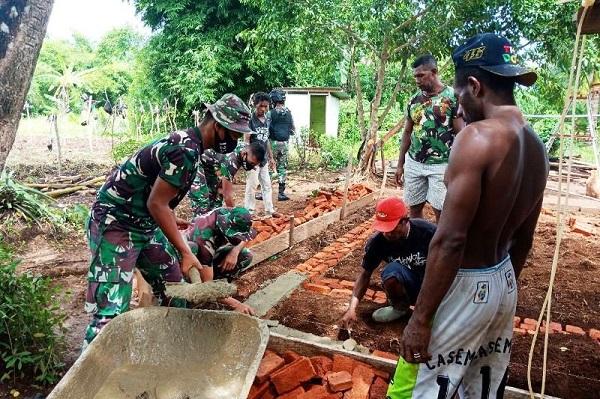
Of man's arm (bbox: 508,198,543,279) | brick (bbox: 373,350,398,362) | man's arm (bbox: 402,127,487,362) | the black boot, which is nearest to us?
man's arm (bbox: 402,127,487,362)

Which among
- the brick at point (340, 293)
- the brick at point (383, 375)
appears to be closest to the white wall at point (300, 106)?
the brick at point (340, 293)

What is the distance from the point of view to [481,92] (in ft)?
5.14

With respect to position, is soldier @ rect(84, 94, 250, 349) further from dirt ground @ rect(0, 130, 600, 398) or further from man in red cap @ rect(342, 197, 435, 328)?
man in red cap @ rect(342, 197, 435, 328)

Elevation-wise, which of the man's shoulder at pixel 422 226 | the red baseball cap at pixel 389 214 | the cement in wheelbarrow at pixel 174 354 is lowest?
the cement in wheelbarrow at pixel 174 354

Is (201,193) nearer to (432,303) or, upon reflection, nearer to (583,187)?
(432,303)

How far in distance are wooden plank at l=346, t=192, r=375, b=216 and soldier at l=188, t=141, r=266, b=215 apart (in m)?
2.61

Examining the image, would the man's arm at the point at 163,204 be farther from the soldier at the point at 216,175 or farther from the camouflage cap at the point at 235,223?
the soldier at the point at 216,175

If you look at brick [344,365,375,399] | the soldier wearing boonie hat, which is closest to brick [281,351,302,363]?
brick [344,365,375,399]

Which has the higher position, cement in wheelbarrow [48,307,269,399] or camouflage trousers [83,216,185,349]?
camouflage trousers [83,216,185,349]

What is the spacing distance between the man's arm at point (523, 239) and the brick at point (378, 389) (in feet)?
3.17

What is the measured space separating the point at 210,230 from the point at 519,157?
231 centimetres

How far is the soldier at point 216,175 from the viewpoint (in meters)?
3.97

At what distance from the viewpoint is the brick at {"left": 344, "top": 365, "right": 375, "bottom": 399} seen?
232 centimetres

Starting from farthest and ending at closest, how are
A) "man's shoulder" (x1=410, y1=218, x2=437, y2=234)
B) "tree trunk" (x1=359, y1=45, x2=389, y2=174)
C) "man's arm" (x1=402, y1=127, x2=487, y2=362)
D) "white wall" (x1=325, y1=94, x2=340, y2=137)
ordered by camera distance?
"white wall" (x1=325, y1=94, x2=340, y2=137)
"tree trunk" (x1=359, y1=45, x2=389, y2=174)
"man's shoulder" (x1=410, y1=218, x2=437, y2=234)
"man's arm" (x1=402, y1=127, x2=487, y2=362)
